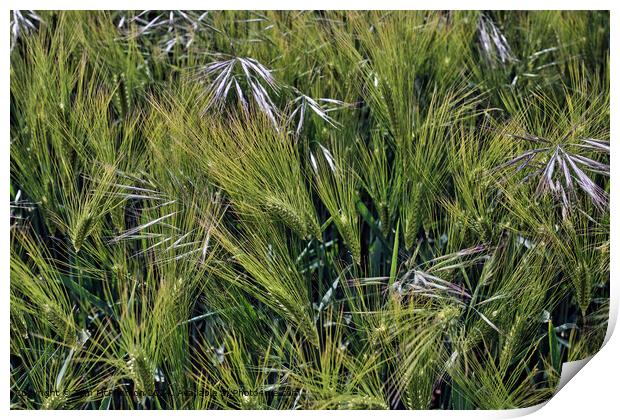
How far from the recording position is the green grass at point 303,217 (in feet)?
3.67

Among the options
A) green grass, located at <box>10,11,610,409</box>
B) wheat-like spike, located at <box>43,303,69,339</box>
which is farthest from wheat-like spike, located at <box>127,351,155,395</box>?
wheat-like spike, located at <box>43,303,69,339</box>

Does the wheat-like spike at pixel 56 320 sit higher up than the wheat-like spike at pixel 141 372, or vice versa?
the wheat-like spike at pixel 56 320

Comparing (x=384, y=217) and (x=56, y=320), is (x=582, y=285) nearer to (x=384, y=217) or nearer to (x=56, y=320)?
(x=384, y=217)

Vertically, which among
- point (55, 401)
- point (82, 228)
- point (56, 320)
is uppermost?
point (82, 228)

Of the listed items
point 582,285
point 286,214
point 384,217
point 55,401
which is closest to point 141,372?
point 55,401

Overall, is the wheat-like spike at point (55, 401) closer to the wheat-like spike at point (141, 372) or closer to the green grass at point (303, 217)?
the green grass at point (303, 217)

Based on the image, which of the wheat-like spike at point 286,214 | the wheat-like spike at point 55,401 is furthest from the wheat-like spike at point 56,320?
the wheat-like spike at point 286,214

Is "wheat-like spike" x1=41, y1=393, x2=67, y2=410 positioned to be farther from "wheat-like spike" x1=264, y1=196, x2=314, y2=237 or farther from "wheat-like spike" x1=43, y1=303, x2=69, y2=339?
"wheat-like spike" x1=264, y1=196, x2=314, y2=237

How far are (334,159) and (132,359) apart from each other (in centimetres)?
49

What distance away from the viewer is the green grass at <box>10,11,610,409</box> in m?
1.12

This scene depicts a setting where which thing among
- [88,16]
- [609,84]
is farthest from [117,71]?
[609,84]

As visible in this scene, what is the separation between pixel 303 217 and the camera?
1.10 metres

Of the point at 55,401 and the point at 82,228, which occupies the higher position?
the point at 82,228
